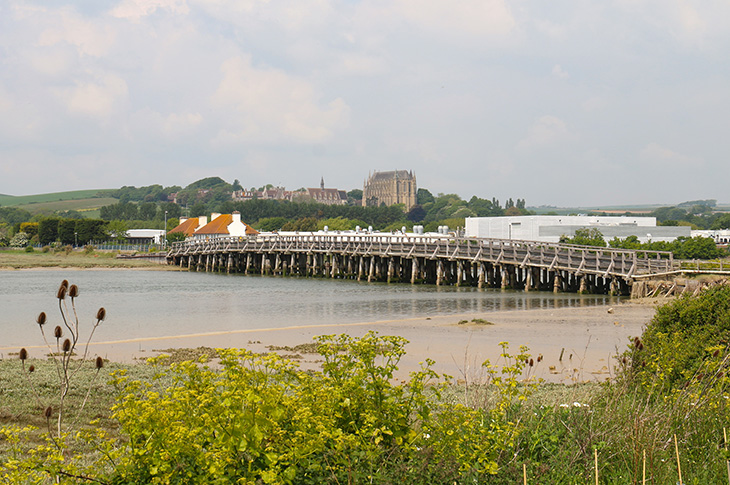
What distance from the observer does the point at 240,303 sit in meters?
37.0

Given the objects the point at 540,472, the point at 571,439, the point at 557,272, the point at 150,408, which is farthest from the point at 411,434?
the point at 557,272

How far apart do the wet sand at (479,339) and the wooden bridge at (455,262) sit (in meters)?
11.6

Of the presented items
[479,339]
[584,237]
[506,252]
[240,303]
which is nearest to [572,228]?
[584,237]

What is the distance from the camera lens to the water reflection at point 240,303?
86.6 ft

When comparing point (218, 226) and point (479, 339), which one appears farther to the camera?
point (218, 226)

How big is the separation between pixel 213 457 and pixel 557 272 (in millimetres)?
39723

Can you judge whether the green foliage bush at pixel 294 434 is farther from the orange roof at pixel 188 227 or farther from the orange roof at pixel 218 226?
the orange roof at pixel 188 227

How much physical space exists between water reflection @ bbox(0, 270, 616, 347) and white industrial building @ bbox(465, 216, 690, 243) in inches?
1371

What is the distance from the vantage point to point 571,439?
625 cm

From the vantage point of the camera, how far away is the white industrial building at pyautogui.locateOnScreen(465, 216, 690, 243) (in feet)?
266

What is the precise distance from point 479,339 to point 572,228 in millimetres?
64311

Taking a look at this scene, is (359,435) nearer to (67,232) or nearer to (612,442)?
(612,442)

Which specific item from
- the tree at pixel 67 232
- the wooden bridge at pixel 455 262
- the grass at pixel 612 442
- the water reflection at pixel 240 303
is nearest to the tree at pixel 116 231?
the tree at pixel 67 232

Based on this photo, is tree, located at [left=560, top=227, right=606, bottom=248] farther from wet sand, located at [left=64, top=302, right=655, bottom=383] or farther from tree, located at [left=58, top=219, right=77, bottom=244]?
tree, located at [left=58, top=219, right=77, bottom=244]
